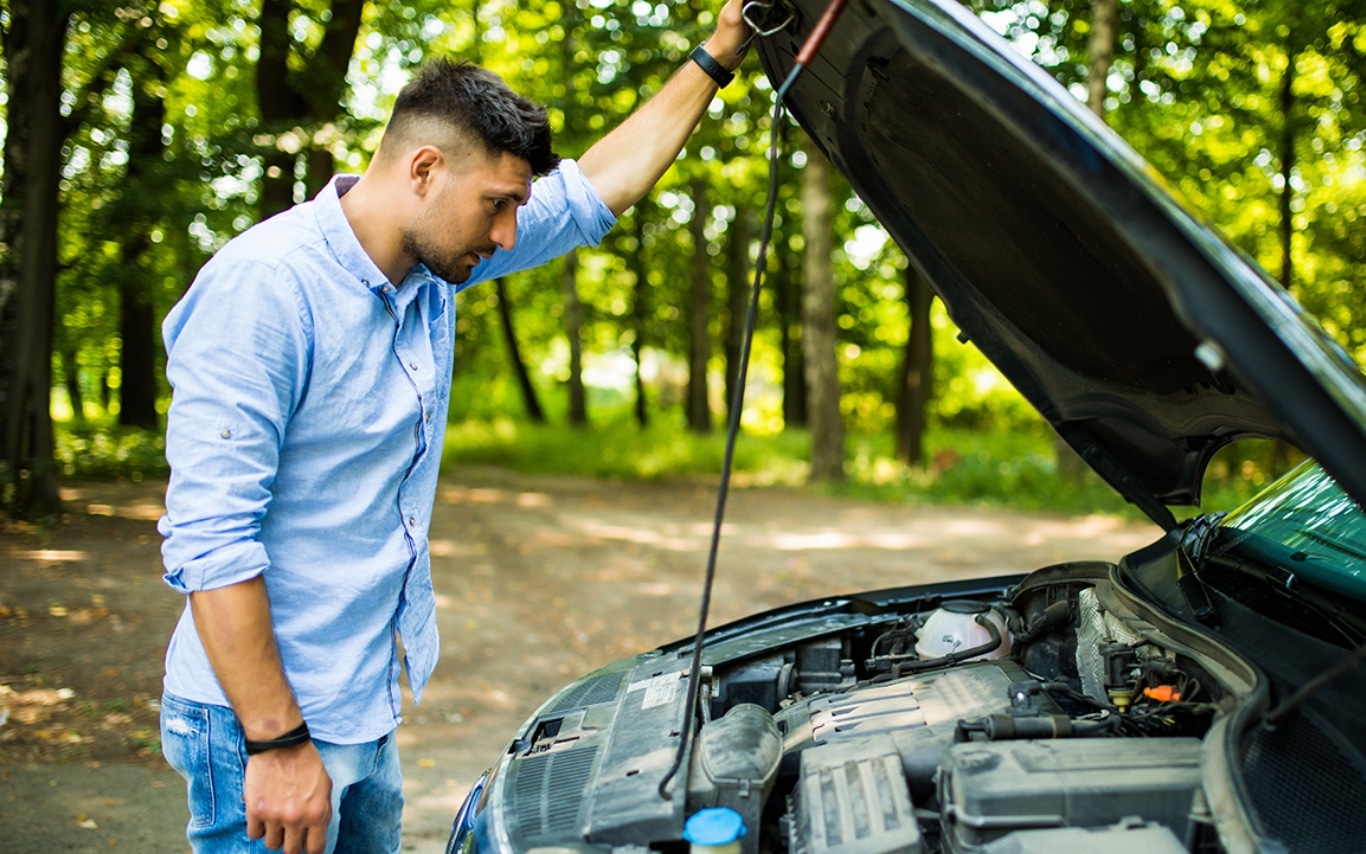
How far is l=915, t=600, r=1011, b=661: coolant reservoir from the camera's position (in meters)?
2.89

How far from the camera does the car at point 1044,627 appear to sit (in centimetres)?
157

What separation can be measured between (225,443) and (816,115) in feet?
5.58

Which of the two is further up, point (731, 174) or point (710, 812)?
point (731, 174)

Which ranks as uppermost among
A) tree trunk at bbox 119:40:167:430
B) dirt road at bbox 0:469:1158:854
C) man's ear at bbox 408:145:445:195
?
tree trunk at bbox 119:40:167:430

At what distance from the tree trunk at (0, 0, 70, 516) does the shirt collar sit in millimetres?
7653

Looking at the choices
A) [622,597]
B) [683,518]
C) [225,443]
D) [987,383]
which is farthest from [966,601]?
[987,383]

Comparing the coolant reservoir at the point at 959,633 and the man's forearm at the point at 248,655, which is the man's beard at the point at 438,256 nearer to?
the man's forearm at the point at 248,655

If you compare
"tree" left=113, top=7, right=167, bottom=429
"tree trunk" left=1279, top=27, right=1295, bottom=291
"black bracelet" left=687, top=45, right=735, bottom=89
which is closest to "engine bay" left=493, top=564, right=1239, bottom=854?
"black bracelet" left=687, top=45, right=735, bottom=89

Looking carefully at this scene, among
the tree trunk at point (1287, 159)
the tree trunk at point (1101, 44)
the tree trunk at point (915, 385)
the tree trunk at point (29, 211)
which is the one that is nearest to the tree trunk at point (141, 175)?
the tree trunk at point (29, 211)

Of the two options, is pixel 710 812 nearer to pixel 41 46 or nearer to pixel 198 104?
pixel 41 46

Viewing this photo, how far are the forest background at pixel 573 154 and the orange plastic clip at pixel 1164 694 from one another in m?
6.43

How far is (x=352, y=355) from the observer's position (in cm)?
192

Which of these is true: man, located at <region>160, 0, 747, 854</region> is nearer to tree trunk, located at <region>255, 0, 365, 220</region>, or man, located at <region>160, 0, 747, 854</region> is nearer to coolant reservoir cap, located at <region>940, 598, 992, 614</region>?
coolant reservoir cap, located at <region>940, 598, 992, 614</region>

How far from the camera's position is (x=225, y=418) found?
1694 millimetres
